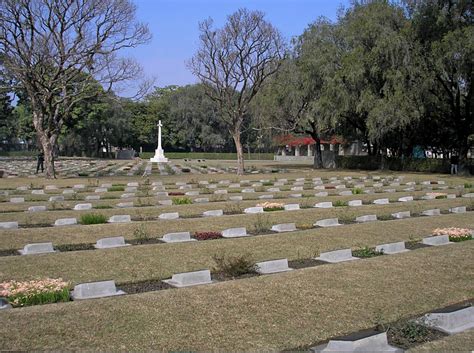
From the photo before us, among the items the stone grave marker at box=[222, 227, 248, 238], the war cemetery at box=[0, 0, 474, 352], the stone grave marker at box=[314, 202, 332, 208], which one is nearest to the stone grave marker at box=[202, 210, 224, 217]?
the war cemetery at box=[0, 0, 474, 352]

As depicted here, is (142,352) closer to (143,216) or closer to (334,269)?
(334,269)

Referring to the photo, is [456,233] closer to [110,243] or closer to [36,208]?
[110,243]

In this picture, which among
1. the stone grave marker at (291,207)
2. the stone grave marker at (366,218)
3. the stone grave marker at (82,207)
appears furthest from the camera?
the stone grave marker at (291,207)

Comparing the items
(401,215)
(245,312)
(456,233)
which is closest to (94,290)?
(245,312)

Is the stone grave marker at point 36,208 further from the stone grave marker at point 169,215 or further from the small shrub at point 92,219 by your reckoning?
the stone grave marker at point 169,215

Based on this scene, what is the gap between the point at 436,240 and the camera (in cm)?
1088

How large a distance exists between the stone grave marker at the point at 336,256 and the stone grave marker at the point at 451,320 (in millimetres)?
3212

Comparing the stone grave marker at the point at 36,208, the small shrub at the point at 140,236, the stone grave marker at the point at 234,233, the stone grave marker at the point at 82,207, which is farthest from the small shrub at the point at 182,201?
Result: the small shrub at the point at 140,236

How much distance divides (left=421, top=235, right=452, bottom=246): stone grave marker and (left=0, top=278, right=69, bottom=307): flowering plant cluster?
753 centimetres

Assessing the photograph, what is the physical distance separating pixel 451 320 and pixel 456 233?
19.9 ft

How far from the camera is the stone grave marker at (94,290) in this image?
668 centimetres

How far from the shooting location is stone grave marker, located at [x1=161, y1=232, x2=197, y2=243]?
1093cm

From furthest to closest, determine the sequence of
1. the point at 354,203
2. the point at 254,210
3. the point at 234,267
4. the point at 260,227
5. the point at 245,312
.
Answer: the point at 354,203, the point at 254,210, the point at 260,227, the point at 234,267, the point at 245,312

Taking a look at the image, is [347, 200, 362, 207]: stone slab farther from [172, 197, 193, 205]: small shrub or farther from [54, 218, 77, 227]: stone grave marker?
[54, 218, 77, 227]: stone grave marker
